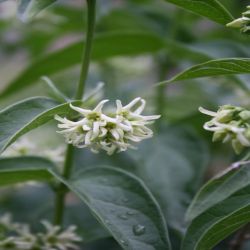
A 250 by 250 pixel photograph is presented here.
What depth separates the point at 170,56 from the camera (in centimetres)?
143

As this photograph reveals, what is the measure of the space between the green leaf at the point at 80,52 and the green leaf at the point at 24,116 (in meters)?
0.40

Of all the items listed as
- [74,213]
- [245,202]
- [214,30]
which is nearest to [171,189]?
[74,213]

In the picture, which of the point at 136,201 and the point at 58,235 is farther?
the point at 58,235

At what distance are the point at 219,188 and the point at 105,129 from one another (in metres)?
0.18

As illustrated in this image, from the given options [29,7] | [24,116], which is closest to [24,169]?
[24,116]

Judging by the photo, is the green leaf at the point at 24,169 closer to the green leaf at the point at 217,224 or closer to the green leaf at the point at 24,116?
the green leaf at the point at 24,116

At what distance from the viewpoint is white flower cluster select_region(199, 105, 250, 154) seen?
2.24 ft

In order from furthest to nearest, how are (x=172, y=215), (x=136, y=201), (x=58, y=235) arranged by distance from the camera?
(x=172, y=215)
(x=58, y=235)
(x=136, y=201)

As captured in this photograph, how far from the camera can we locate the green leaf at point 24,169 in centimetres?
83

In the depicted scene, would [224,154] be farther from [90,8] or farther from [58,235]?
[90,8]

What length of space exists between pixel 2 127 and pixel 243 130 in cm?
→ 28

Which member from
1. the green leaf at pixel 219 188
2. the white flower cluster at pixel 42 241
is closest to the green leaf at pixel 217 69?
the green leaf at pixel 219 188

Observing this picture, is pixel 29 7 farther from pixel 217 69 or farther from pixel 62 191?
pixel 62 191

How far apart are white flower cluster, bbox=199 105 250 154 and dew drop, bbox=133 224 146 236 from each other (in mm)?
157
